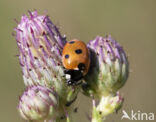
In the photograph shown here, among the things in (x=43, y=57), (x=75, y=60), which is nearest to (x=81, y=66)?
(x=75, y=60)

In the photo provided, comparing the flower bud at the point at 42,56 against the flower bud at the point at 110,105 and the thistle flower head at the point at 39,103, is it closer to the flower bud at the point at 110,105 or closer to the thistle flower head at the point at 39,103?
the thistle flower head at the point at 39,103

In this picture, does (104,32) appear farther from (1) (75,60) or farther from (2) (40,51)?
(2) (40,51)

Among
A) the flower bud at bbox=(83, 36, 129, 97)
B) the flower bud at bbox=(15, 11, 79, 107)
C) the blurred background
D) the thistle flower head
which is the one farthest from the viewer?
the blurred background

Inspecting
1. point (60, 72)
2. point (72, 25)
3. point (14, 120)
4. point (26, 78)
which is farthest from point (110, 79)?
point (72, 25)

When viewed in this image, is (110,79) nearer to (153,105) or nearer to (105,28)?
(153,105)

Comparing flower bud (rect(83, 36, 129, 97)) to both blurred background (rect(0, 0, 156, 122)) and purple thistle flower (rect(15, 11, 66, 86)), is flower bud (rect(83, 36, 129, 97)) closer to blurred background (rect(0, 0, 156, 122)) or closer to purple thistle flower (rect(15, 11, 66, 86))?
purple thistle flower (rect(15, 11, 66, 86))

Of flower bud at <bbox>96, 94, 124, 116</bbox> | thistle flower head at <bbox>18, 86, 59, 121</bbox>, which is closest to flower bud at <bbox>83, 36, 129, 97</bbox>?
flower bud at <bbox>96, 94, 124, 116</bbox>
